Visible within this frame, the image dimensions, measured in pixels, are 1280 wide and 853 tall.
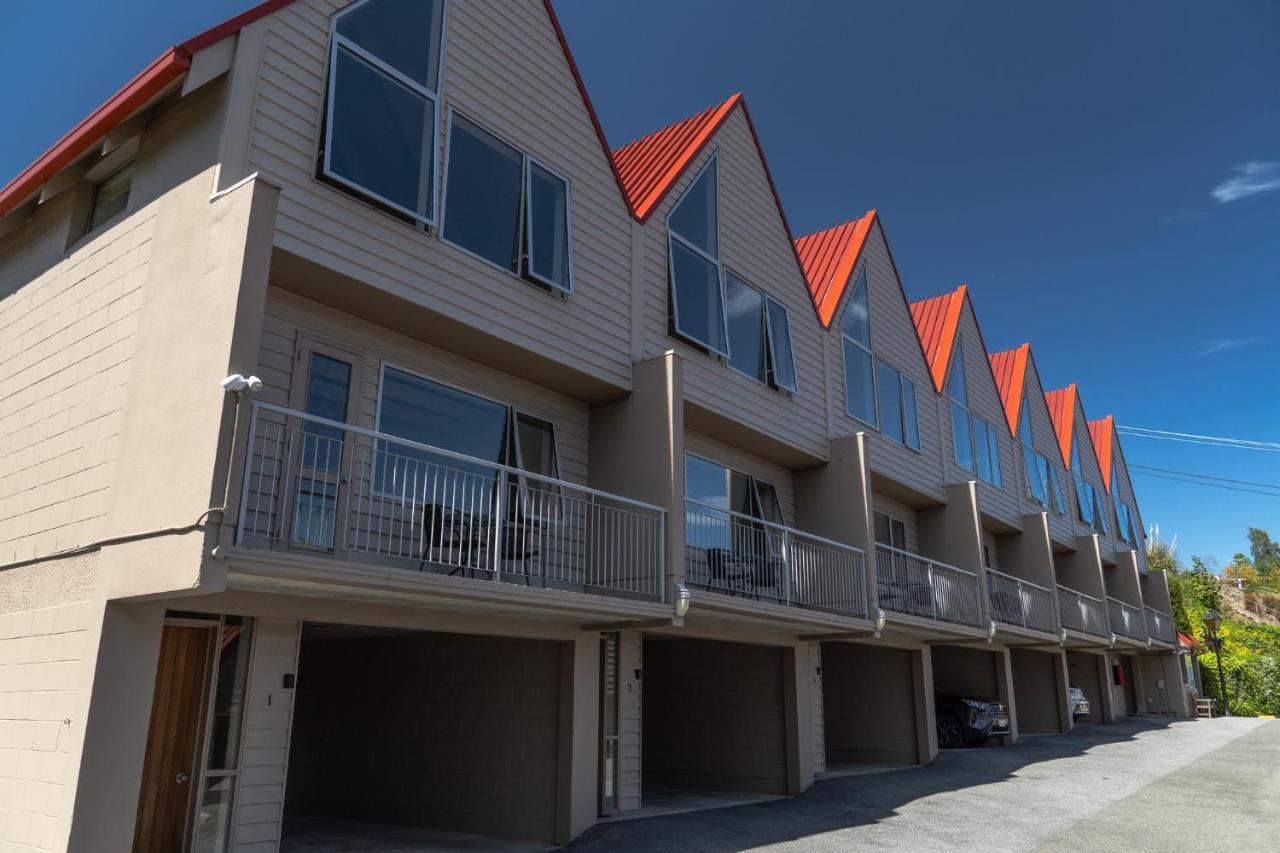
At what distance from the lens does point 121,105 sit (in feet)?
27.5

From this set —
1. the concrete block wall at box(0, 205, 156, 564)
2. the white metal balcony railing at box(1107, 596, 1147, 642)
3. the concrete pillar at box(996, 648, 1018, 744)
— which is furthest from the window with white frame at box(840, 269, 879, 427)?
the white metal balcony railing at box(1107, 596, 1147, 642)

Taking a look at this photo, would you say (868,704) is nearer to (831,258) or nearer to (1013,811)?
(1013,811)

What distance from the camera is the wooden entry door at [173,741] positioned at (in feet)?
23.3

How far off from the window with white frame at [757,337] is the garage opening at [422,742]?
5861mm

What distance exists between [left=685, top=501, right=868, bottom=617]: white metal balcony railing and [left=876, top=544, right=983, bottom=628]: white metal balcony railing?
3.31 ft

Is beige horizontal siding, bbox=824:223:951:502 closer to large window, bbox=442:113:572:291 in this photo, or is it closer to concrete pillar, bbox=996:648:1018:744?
concrete pillar, bbox=996:648:1018:744

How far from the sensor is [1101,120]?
21375 mm

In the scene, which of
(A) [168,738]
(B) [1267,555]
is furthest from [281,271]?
(B) [1267,555]

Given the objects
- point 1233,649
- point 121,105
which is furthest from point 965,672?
point 1233,649

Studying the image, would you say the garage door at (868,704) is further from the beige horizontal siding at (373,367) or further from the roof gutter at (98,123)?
the roof gutter at (98,123)

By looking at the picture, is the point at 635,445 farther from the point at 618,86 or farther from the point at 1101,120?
the point at 1101,120

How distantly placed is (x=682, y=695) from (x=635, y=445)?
19.4 ft

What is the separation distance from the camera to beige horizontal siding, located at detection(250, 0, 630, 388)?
27.4ft

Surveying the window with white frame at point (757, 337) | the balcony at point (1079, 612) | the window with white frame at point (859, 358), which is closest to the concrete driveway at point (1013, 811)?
the balcony at point (1079, 612)
